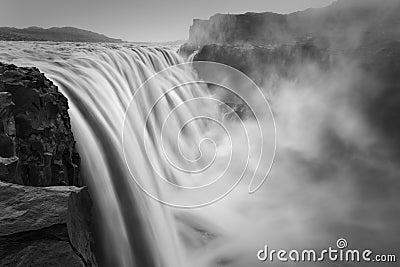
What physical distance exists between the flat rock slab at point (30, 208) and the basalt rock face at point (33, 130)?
77 centimetres

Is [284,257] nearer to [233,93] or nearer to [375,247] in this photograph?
[375,247]

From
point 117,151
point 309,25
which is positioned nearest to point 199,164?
point 117,151

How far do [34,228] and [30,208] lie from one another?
17 centimetres

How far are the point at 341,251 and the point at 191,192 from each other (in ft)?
11.9

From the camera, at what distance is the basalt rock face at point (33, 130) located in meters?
3.52

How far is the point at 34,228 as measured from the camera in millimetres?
2363

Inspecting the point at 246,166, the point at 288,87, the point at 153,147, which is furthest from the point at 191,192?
the point at 288,87

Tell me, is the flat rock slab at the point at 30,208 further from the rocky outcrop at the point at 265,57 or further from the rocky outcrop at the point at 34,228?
the rocky outcrop at the point at 265,57
